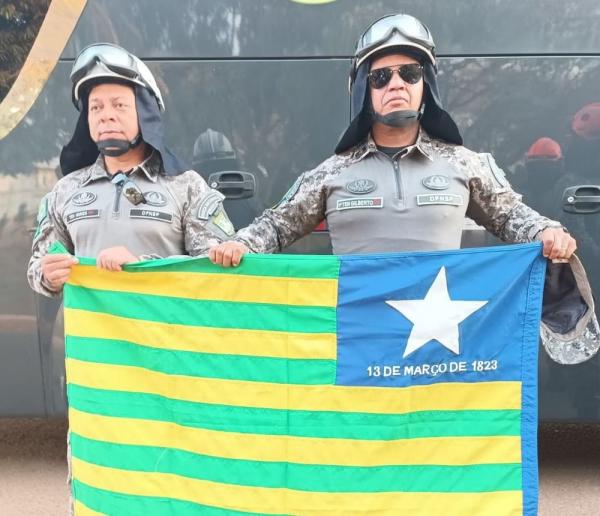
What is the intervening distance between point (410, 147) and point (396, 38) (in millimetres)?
407

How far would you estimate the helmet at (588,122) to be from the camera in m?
3.30

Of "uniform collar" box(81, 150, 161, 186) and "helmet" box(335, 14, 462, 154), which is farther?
"uniform collar" box(81, 150, 161, 186)

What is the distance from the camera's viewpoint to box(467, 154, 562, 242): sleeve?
2.43 metres

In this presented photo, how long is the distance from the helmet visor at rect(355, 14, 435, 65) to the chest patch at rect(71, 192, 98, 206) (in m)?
1.16

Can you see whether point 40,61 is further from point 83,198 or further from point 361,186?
point 361,186

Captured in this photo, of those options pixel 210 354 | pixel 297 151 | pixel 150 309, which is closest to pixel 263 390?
pixel 210 354

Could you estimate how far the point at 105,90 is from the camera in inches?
97.5

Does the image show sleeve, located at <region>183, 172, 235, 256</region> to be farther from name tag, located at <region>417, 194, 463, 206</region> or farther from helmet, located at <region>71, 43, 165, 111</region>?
name tag, located at <region>417, 194, 463, 206</region>

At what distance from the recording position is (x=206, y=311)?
7.85 ft

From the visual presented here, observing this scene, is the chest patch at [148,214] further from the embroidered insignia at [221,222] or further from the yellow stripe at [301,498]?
the yellow stripe at [301,498]

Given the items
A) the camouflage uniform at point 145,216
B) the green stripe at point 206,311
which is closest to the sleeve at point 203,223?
the camouflage uniform at point 145,216

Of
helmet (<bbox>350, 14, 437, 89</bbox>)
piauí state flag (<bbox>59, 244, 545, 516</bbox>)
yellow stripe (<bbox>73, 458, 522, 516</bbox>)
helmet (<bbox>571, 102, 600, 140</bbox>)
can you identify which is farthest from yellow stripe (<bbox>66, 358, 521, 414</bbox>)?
helmet (<bbox>571, 102, 600, 140</bbox>)

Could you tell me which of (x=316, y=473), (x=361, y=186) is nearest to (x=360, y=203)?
(x=361, y=186)

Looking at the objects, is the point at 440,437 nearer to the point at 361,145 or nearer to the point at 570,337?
the point at 570,337
